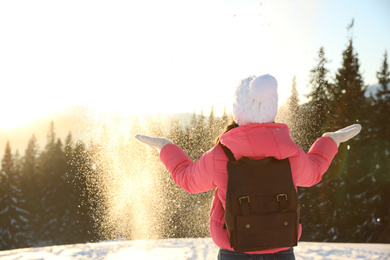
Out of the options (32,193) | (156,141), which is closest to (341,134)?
(156,141)

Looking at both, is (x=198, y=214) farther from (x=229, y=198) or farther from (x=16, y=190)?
(x=229, y=198)

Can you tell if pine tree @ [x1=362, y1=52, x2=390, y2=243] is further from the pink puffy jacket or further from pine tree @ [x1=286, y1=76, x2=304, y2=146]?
the pink puffy jacket

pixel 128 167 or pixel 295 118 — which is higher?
pixel 295 118

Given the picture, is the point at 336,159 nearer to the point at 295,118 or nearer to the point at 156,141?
the point at 295,118

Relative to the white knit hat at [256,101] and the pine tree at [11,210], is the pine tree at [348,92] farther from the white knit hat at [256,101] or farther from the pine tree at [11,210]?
the pine tree at [11,210]

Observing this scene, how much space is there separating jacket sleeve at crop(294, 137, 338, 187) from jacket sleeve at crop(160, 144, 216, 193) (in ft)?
1.68

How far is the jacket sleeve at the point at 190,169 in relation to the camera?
6.09 feet

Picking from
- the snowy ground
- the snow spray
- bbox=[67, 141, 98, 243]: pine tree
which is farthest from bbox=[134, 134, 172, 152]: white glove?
bbox=[67, 141, 98, 243]: pine tree

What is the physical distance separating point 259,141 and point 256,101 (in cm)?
27

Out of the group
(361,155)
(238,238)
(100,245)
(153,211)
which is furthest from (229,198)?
(361,155)

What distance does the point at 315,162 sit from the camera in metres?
2.10

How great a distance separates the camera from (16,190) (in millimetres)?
34188

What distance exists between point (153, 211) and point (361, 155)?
13.9 m

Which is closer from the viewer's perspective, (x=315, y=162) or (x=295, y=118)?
(x=315, y=162)
